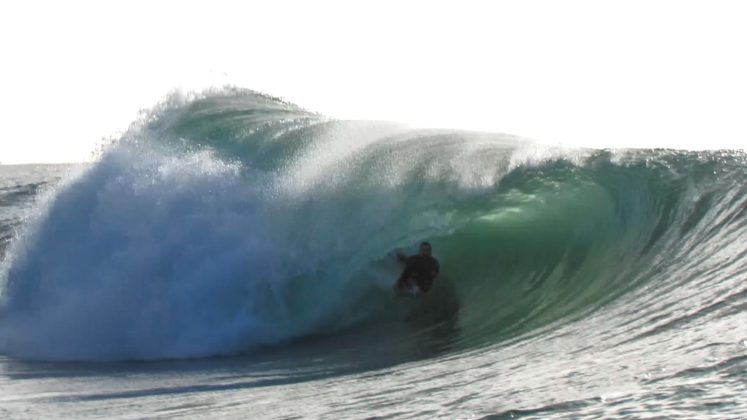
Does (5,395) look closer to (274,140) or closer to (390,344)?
(390,344)

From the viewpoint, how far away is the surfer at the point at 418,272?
1108cm

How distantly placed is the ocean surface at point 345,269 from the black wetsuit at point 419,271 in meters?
0.29

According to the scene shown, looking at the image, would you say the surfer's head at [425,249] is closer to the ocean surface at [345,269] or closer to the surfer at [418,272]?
the surfer at [418,272]

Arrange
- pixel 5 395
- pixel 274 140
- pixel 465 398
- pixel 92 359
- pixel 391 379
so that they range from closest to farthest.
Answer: pixel 465 398 < pixel 391 379 < pixel 5 395 < pixel 92 359 < pixel 274 140

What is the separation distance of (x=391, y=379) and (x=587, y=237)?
5.12 metres

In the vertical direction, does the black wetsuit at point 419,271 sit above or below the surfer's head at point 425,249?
below

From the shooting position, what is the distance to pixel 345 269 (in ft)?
38.4

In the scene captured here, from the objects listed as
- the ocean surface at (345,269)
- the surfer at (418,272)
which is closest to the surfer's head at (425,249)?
the surfer at (418,272)

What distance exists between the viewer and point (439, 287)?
11.7 meters

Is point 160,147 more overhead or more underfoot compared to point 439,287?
more overhead

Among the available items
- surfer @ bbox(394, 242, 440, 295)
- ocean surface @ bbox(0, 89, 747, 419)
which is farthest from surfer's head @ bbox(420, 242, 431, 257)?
ocean surface @ bbox(0, 89, 747, 419)

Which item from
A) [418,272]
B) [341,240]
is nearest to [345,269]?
[341,240]

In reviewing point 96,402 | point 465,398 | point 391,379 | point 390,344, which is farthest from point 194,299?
point 465,398

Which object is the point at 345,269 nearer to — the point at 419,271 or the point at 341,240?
the point at 341,240
